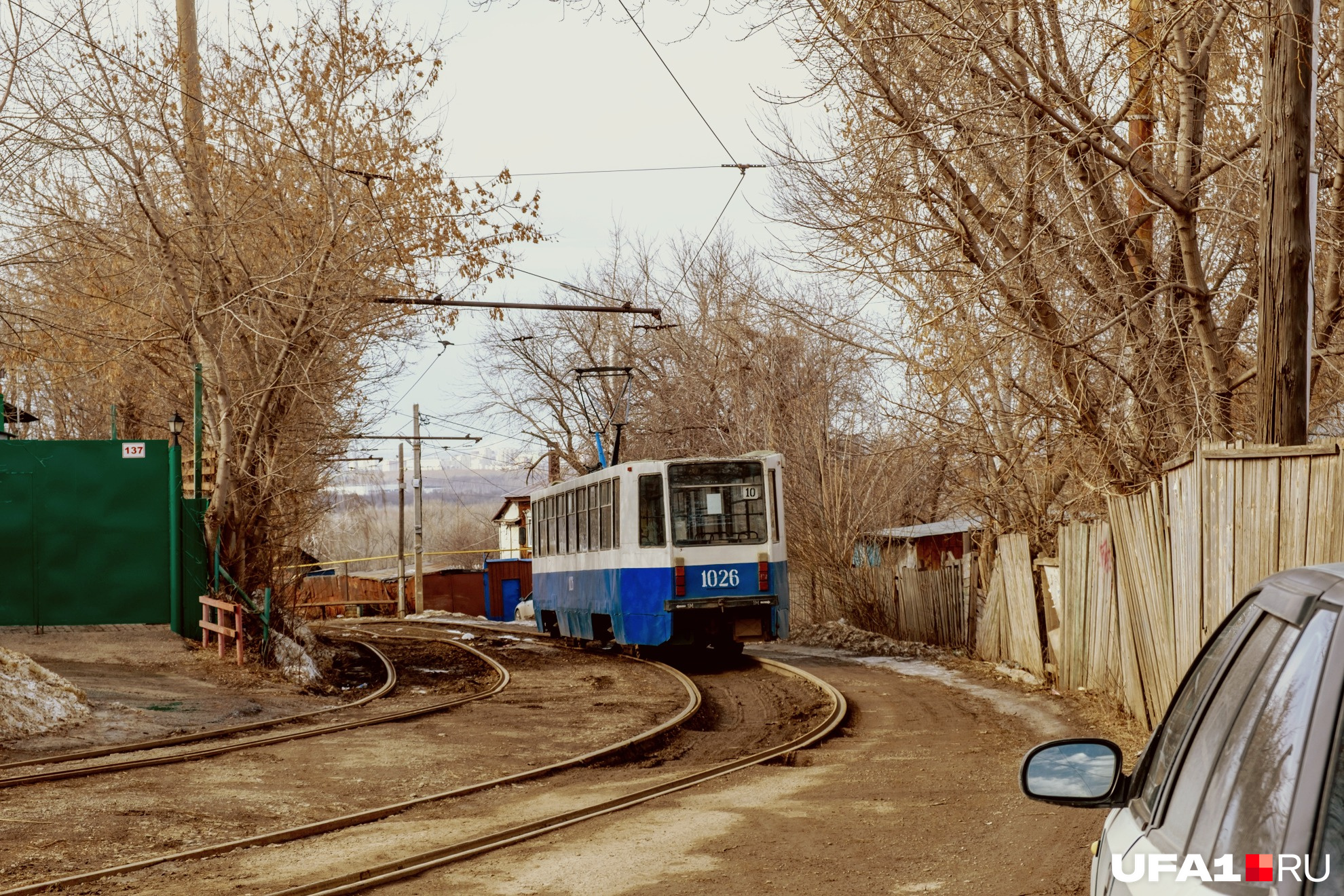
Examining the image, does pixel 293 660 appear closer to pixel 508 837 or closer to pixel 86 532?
pixel 86 532

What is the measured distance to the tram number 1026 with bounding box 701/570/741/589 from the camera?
18578 millimetres

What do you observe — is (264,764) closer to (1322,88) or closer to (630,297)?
(1322,88)

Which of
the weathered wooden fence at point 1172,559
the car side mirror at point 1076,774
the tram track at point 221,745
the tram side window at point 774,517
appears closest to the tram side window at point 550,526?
the tram side window at point 774,517

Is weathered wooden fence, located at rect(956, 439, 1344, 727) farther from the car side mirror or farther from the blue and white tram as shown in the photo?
the blue and white tram

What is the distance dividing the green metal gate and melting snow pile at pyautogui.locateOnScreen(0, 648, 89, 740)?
542 centimetres

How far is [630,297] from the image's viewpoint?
40.4 m

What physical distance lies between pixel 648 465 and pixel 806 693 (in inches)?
175

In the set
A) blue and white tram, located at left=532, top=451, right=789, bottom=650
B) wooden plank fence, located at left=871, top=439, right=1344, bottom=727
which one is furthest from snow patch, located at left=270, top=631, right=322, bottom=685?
wooden plank fence, located at left=871, top=439, right=1344, bottom=727

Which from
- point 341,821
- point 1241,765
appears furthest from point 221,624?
point 1241,765

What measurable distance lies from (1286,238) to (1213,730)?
609cm

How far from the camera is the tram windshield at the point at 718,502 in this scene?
18.7 meters

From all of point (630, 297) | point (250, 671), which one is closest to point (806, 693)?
point (250, 671)

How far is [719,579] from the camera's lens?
1864 cm

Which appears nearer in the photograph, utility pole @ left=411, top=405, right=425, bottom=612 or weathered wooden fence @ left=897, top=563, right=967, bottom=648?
weathered wooden fence @ left=897, top=563, right=967, bottom=648
